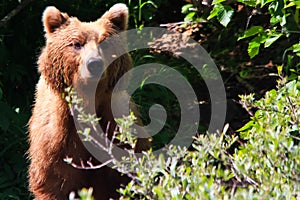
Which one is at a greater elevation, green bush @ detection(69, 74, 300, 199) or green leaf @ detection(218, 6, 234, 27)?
green bush @ detection(69, 74, 300, 199)

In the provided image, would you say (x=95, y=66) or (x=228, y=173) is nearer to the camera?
(x=228, y=173)

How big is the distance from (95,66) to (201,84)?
9.84 ft

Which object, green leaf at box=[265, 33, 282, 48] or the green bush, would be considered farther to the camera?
green leaf at box=[265, 33, 282, 48]

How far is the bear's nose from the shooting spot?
500cm

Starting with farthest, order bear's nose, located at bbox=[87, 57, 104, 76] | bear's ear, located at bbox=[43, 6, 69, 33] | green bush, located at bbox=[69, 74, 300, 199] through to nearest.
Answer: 1. bear's ear, located at bbox=[43, 6, 69, 33]
2. bear's nose, located at bbox=[87, 57, 104, 76]
3. green bush, located at bbox=[69, 74, 300, 199]

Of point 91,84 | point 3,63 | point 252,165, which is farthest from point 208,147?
point 3,63

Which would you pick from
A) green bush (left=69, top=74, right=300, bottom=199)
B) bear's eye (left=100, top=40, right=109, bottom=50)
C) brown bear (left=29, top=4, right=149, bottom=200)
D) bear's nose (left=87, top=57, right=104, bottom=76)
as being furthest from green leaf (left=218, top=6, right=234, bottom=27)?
green bush (left=69, top=74, right=300, bottom=199)

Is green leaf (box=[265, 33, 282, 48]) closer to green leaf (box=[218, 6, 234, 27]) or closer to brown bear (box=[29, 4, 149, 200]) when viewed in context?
green leaf (box=[218, 6, 234, 27])

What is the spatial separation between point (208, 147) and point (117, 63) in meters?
1.78

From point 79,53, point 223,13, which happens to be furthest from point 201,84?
point 79,53

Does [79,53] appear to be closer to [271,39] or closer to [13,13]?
[271,39]

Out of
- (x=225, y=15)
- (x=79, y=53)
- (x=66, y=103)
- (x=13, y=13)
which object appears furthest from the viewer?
(x=13, y=13)

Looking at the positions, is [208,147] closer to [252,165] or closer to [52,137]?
[252,165]

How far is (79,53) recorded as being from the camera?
515 centimetres
